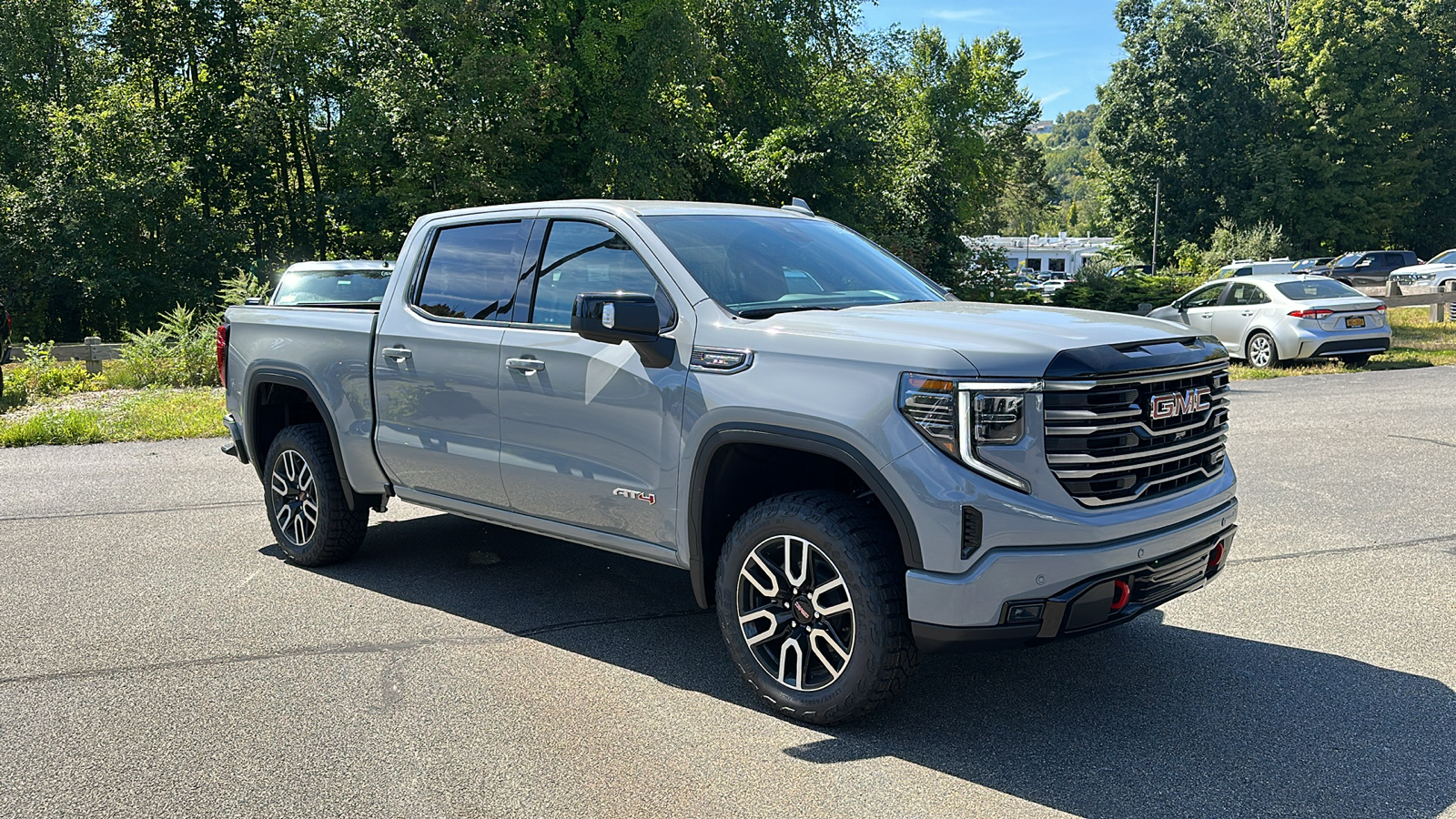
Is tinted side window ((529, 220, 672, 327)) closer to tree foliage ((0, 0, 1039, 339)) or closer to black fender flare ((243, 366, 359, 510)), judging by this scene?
black fender flare ((243, 366, 359, 510))

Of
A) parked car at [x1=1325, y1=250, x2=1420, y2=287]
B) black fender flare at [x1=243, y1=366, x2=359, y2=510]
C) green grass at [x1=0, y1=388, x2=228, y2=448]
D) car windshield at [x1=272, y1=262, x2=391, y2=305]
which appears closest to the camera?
black fender flare at [x1=243, y1=366, x2=359, y2=510]

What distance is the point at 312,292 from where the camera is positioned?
40.8 feet

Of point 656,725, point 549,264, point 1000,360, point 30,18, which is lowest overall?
point 656,725

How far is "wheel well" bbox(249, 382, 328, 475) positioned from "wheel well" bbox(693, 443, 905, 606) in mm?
3255

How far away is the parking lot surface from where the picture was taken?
3.61 m

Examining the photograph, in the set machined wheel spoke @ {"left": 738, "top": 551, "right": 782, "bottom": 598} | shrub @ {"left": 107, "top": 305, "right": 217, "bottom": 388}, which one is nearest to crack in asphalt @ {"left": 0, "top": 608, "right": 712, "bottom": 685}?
machined wheel spoke @ {"left": 738, "top": 551, "right": 782, "bottom": 598}

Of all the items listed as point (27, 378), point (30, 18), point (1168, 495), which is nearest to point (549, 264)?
point (1168, 495)

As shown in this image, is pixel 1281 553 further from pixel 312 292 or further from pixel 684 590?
pixel 312 292

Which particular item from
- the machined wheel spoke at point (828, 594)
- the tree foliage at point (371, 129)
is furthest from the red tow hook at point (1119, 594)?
the tree foliage at point (371, 129)

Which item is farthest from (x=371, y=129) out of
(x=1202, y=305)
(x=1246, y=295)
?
(x=1246, y=295)

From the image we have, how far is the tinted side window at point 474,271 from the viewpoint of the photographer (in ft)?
17.6

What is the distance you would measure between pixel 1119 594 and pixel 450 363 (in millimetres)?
3193

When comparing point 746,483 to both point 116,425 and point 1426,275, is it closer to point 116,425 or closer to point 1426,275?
point 116,425

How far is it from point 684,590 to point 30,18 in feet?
126
